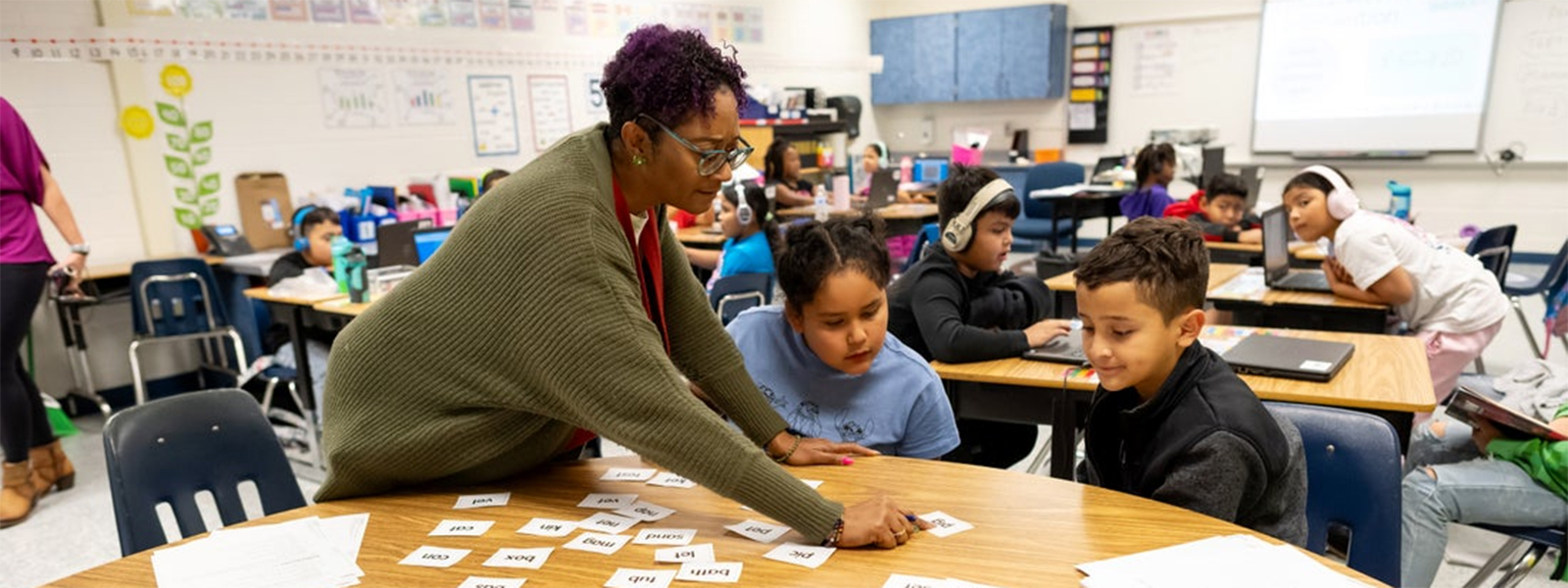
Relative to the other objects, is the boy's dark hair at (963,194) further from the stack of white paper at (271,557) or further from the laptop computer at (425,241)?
the laptop computer at (425,241)

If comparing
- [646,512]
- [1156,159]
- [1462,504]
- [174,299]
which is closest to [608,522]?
[646,512]

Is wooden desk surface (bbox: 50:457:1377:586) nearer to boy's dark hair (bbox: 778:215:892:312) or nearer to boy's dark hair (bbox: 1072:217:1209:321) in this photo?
boy's dark hair (bbox: 1072:217:1209:321)

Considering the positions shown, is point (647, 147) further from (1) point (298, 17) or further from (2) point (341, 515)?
(1) point (298, 17)

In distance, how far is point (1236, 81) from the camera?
8211mm

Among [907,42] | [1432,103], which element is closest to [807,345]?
[1432,103]

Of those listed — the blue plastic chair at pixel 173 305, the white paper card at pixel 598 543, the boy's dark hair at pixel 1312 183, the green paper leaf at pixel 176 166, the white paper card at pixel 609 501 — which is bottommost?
the blue plastic chair at pixel 173 305

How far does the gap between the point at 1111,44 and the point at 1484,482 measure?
24.0 feet

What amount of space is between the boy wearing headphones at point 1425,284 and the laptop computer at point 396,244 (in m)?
3.61

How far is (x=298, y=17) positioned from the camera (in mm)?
5383

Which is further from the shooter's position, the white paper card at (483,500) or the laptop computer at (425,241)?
the laptop computer at (425,241)

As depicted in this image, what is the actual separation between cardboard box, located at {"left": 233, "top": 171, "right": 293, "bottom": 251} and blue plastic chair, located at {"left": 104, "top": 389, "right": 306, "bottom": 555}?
12.8ft

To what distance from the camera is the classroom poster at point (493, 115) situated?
6.35 metres

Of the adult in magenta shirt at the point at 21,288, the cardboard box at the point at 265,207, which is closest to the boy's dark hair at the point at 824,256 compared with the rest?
the adult in magenta shirt at the point at 21,288

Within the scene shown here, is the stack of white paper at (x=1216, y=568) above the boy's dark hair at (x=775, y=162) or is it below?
below
